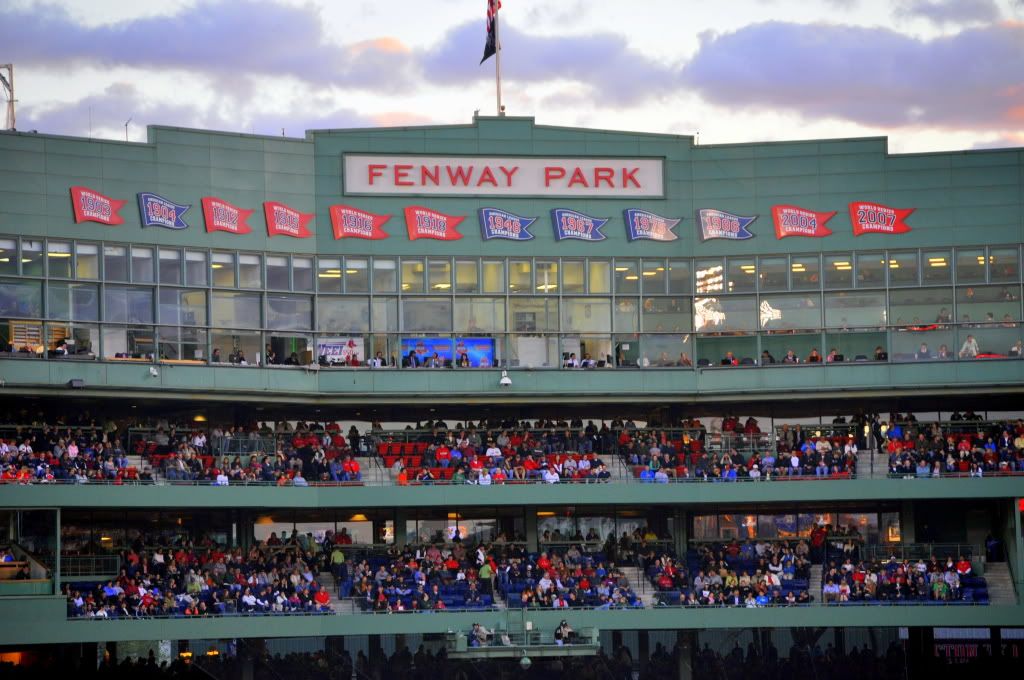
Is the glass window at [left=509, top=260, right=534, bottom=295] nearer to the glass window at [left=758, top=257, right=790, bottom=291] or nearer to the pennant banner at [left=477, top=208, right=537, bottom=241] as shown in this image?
the pennant banner at [left=477, top=208, right=537, bottom=241]

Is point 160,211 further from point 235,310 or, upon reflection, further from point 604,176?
point 604,176

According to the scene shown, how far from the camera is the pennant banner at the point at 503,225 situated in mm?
46656

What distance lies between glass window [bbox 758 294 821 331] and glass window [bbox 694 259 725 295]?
1300 mm

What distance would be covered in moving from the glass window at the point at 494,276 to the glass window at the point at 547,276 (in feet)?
3.51

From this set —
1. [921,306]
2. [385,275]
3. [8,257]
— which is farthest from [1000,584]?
[8,257]

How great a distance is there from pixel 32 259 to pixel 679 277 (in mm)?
17907

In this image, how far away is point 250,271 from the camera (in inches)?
1770

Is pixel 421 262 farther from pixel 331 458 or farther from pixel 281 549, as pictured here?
pixel 281 549

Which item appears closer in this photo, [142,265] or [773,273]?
[142,265]

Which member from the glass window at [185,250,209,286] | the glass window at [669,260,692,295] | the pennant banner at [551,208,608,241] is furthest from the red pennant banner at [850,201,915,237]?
the glass window at [185,250,209,286]

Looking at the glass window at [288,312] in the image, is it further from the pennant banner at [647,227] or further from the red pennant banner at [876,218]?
the red pennant banner at [876,218]

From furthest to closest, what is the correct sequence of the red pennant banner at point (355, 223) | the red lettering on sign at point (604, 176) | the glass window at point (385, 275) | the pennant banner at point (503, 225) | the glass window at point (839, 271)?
1. the red lettering on sign at point (604, 176)
2. the glass window at point (839, 271)
3. the pennant banner at point (503, 225)
4. the glass window at point (385, 275)
5. the red pennant banner at point (355, 223)

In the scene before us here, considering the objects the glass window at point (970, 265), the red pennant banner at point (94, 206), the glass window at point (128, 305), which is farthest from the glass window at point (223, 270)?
the glass window at point (970, 265)

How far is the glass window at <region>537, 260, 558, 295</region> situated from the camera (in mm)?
46750
